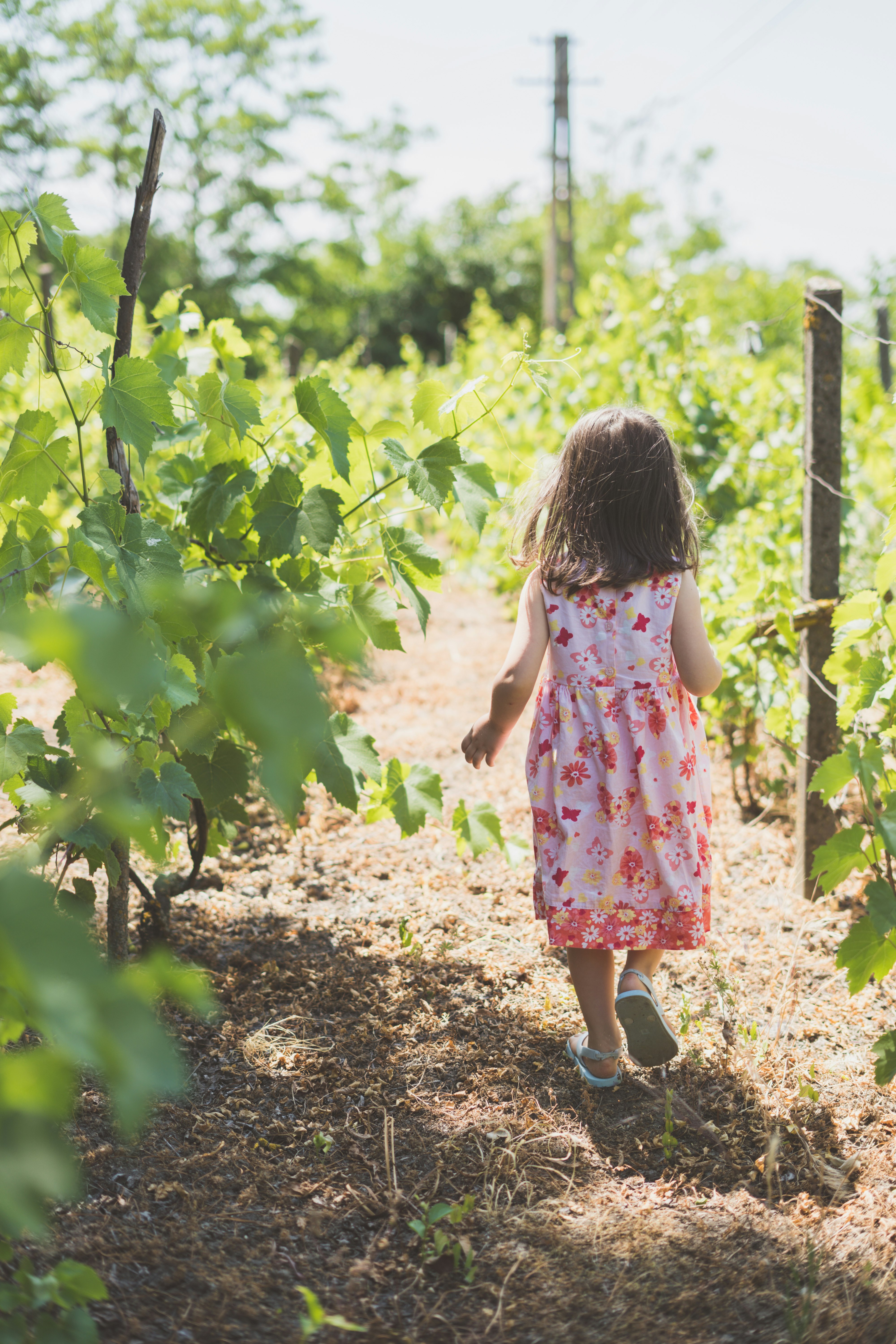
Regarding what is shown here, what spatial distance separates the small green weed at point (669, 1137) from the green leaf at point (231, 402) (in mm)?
1470

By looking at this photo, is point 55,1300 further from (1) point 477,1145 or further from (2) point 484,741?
(2) point 484,741

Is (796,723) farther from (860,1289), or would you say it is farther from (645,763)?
(860,1289)

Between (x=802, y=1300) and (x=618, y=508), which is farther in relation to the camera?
(x=618, y=508)

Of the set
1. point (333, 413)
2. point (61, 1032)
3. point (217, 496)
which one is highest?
point (333, 413)

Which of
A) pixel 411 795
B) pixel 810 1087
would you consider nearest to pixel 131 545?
pixel 411 795

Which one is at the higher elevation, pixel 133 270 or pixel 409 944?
pixel 133 270

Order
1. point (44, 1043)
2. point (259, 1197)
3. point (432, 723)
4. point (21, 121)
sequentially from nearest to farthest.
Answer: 1. point (259, 1197)
2. point (44, 1043)
3. point (432, 723)
4. point (21, 121)

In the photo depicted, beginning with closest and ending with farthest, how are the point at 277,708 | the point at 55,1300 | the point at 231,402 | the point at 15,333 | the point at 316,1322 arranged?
the point at 277,708 → the point at 55,1300 → the point at 316,1322 → the point at 15,333 → the point at 231,402

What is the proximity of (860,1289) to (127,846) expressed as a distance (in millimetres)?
1479

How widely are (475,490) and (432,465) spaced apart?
92 mm

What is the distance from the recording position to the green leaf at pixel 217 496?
6.20 feet

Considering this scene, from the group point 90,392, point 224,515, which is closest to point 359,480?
point 224,515

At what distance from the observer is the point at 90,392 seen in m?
1.94

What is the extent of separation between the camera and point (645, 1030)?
180cm
